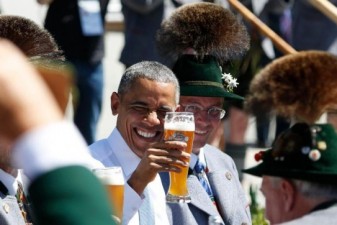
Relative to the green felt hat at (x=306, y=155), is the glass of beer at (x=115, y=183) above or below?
below

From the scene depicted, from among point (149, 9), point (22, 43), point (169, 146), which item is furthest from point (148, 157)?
point (149, 9)

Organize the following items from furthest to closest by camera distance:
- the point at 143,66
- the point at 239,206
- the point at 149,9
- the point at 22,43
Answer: the point at 149,9, the point at 239,206, the point at 143,66, the point at 22,43

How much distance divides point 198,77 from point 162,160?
1.31m

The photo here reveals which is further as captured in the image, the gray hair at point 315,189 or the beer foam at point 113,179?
the beer foam at point 113,179

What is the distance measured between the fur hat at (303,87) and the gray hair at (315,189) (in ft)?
0.64

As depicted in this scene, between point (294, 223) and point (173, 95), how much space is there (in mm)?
2000

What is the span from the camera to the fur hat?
3.14 meters

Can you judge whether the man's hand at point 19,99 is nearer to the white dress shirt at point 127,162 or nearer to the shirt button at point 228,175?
the white dress shirt at point 127,162

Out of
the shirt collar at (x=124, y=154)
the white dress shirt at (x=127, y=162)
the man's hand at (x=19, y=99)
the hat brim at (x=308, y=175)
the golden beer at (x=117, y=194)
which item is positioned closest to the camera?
the man's hand at (x=19, y=99)

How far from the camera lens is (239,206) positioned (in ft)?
17.0

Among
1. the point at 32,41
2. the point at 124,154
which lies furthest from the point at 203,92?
the point at 32,41

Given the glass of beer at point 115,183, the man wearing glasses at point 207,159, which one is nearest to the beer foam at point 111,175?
the glass of beer at point 115,183

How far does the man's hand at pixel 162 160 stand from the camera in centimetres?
411

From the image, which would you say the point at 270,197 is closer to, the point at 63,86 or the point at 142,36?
the point at 63,86
